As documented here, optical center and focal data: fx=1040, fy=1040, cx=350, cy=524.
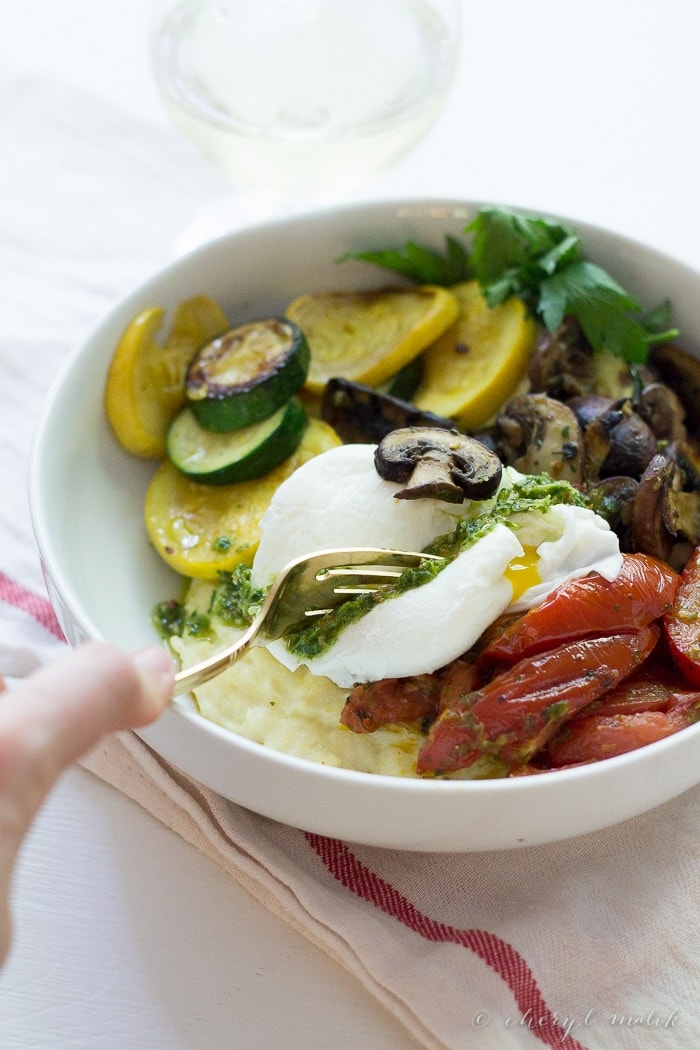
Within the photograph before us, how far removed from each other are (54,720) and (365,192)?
3716 millimetres

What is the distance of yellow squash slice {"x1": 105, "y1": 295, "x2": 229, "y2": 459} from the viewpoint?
133 inches

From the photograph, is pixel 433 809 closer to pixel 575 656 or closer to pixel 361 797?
pixel 361 797

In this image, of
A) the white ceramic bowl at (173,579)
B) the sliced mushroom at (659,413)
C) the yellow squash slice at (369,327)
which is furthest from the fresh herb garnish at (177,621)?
the sliced mushroom at (659,413)

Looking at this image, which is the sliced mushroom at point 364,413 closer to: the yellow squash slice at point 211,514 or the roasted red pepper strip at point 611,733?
the yellow squash slice at point 211,514

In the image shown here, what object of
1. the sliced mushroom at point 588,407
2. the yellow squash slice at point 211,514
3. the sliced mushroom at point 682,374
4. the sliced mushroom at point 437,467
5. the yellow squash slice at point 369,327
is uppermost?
the sliced mushroom at point 682,374

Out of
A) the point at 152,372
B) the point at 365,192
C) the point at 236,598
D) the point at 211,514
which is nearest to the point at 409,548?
the point at 236,598

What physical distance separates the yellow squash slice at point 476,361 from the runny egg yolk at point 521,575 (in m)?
0.93

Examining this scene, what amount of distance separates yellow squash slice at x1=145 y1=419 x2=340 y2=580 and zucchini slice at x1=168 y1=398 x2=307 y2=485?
0.05m

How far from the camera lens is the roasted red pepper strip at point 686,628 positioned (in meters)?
2.70

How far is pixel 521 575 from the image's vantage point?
2.72 metres

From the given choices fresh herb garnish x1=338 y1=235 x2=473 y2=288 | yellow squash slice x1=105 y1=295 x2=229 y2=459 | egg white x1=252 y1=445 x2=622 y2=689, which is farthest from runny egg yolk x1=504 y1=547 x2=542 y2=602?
fresh herb garnish x1=338 y1=235 x2=473 y2=288

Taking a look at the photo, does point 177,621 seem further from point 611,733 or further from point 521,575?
point 611,733

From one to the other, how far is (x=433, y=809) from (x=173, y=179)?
349 cm

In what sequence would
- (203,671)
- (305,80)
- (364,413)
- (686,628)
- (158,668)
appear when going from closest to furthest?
(158,668) → (203,671) → (686,628) → (364,413) → (305,80)
